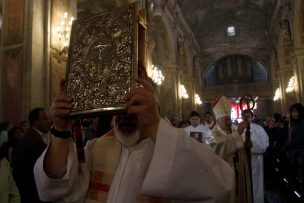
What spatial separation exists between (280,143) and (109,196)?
8.63 meters

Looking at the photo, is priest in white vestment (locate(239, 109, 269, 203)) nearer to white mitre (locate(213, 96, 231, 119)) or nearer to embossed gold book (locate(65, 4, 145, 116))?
white mitre (locate(213, 96, 231, 119))

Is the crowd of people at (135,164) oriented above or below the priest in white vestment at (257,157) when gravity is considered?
above

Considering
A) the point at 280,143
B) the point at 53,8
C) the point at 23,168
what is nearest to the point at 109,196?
the point at 23,168

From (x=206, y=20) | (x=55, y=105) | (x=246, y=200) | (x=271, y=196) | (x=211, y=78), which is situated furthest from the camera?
(x=211, y=78)

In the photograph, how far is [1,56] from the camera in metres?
6.57

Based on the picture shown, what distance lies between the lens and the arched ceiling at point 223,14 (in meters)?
21.4

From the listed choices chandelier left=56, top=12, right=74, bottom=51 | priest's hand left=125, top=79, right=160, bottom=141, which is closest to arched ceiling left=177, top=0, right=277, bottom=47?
chandelier left=56, top=12, right=74, bottom=51

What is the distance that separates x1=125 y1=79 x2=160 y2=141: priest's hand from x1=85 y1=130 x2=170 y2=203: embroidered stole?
367 millimetres

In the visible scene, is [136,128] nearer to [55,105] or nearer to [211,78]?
[55,105]

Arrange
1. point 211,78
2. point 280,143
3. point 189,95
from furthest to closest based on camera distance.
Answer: point 211,78 < point 189,95 < point 280,143

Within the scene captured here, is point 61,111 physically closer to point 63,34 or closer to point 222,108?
point 222,108

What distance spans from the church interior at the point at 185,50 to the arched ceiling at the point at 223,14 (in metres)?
0.07

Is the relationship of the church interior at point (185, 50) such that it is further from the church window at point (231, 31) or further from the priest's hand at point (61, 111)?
the priest's hand at point (61, 111)

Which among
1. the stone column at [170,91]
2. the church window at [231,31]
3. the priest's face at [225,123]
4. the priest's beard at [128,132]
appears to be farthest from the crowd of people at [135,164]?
the church window at [231,31]
